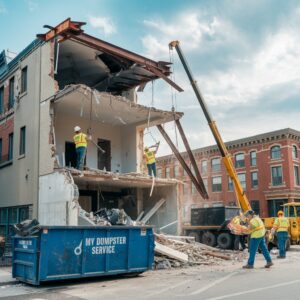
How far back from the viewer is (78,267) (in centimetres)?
1047

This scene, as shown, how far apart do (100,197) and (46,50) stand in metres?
7.63

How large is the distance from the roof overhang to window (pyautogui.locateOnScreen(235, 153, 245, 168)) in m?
28.4

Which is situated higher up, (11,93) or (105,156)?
(11,93)

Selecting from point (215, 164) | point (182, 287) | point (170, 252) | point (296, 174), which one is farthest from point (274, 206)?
point (182, 287)

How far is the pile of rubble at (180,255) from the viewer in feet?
45.8

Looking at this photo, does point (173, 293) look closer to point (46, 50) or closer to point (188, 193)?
point (46, 50)

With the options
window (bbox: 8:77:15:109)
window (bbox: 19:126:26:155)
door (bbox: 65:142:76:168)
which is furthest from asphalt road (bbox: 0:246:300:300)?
window (bbox: 8:77:15:109)

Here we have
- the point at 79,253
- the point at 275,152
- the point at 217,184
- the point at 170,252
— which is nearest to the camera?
the point at 79,253

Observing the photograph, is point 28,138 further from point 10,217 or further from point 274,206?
point 274,206

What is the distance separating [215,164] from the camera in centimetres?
5072

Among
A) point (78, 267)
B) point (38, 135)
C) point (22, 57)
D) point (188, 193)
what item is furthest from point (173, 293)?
point (188, 193)

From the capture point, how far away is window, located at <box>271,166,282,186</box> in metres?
44.2

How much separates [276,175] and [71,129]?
30088mm

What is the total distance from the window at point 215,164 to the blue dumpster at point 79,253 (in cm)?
3899
